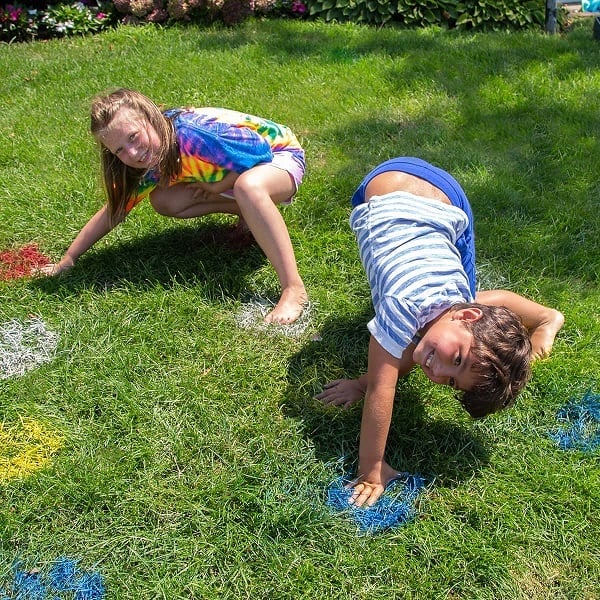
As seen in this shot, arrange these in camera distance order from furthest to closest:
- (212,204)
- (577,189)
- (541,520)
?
(577,189) < (212,204) < (541,520)

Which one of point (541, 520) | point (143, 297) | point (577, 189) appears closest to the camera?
point (541, 520)

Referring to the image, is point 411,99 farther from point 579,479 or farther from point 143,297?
point 579,479

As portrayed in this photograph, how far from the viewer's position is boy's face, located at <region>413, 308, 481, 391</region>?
2.14 m

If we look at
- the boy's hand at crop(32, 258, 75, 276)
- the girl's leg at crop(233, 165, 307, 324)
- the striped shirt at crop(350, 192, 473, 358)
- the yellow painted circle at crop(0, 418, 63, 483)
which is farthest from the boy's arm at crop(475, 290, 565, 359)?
the boy's hand at crop(32, 258, 75, 276)

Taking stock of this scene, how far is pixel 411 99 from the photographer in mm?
4945

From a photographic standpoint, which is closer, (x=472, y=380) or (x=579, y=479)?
(x=472, y=380)

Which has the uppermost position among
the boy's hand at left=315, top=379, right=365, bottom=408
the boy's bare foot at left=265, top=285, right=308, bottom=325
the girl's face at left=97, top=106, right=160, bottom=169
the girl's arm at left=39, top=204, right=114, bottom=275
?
the girl's face at left=97, top=106, right=160, bottom=169

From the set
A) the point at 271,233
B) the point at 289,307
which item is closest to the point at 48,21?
the point at 271,233

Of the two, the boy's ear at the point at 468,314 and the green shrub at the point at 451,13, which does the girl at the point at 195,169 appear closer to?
the boy's ear at the point at 468,314

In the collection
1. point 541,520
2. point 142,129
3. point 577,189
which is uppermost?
point 142,129

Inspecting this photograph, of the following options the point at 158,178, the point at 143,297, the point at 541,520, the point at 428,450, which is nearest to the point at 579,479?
the point at 541,520

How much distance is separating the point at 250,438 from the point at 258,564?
495 millimetres

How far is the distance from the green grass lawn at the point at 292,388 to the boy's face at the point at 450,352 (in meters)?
0.45

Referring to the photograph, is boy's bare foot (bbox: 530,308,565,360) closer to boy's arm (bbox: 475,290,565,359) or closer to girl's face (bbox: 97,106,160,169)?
boy's arm (bbox: 475,290,565,359)
